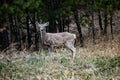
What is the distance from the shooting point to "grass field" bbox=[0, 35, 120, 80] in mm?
10866

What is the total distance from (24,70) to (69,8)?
25.3 ft

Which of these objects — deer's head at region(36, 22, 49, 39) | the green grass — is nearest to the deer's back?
deer's head at region(36, 22, 49, 39)

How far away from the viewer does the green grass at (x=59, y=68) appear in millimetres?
10859

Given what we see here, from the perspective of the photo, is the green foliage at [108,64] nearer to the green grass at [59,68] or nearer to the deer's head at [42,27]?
the green grass at [59,68]

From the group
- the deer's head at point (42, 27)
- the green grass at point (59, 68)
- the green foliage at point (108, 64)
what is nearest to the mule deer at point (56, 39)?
the deer's head at point (42, 27)

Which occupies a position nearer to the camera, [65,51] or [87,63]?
[87,63]

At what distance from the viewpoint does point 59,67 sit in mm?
11781

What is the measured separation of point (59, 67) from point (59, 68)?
104 mm

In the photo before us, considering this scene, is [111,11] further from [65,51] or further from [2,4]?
[2,4]

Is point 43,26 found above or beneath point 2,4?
beneath

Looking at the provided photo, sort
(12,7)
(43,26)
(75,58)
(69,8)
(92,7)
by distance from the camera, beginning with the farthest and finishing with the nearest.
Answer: (92,7), (69,8), (43,26), (75,58), (12,7)

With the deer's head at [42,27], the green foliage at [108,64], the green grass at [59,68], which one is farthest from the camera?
the deer's head at [42,27]

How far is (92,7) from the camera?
20359 millimetres

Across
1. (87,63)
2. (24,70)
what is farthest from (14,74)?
(87,63)
